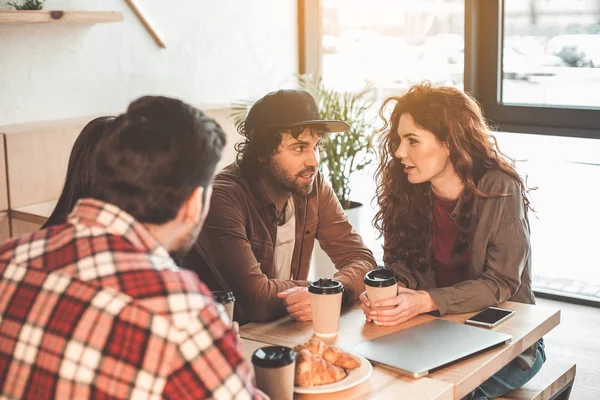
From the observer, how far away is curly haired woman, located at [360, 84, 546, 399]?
238 cm

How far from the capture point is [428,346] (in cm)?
189

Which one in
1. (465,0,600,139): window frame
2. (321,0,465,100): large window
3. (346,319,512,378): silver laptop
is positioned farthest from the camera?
(321,0,465,100): large window

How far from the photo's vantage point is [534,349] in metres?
2.31

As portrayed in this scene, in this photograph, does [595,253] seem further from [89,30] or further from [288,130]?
[89,30]

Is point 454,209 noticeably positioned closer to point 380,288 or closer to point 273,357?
point 380,288

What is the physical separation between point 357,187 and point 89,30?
6.64 ft

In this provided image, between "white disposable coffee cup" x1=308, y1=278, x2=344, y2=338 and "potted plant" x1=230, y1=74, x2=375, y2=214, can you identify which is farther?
"potted plant" x1=230, y1=74, x2=375, y2=214

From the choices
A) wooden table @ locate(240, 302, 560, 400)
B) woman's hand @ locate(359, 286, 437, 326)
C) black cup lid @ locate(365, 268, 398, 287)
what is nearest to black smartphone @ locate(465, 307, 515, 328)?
wooden table @ locate(240, 302, 560, 400)

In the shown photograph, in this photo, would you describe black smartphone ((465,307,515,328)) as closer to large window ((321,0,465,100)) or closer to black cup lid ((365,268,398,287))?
black cup lid ((365,268,398,287))

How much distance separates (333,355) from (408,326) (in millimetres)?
396

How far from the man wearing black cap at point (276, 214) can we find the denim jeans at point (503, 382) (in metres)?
0.43

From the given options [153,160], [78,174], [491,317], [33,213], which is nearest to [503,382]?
[491,317]

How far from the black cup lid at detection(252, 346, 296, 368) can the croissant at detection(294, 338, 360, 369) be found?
0.16 m

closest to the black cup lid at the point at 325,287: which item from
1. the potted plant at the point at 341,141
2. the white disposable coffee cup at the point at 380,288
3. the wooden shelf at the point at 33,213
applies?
the white disposable coffee cup at the point at 380,288
